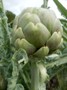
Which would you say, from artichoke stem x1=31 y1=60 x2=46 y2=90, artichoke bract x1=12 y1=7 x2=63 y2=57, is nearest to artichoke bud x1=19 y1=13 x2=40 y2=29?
artichoke bract x1=12 y1=7 x2=63 y2=57

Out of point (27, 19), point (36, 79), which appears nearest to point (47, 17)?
point (27, 19)

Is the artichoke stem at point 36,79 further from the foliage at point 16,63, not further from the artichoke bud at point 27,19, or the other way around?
the artichoke bud at point 27,19

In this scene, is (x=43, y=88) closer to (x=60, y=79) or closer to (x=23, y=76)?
(x=23, y=76)

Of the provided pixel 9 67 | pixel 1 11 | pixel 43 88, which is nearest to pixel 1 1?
pixel 1 11

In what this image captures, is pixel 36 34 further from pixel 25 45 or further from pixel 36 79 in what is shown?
pixel 36 79

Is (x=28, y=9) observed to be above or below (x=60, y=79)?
above

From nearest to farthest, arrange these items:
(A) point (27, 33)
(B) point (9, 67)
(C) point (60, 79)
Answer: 1. (A) point (27, 33)
2. (B) point (9, 67)
3. (C) point (60, 79)

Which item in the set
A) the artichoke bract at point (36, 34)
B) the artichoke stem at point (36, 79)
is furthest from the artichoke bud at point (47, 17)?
the artichoke stem at point (36, 79)
